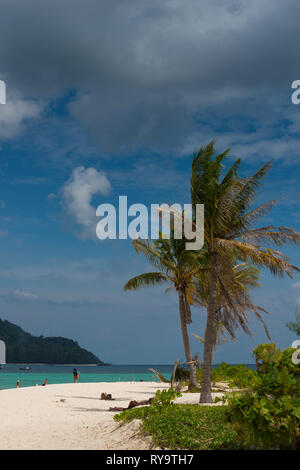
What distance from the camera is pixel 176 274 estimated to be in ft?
69.9

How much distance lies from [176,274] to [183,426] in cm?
1208

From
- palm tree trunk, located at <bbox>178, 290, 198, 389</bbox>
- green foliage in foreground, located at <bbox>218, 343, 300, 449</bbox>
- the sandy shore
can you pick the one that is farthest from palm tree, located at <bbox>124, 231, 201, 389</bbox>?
green foliage in foreground, located at <bbox>218, 343, 300, 449</bbox>

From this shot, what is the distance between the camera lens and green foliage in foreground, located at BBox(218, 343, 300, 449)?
282 inches

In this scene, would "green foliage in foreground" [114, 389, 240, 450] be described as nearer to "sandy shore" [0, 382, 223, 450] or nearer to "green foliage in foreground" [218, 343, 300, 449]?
"sandy shore" [0, 382, 223, 450]

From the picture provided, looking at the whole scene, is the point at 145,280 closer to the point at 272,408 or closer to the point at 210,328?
the point at 210,328

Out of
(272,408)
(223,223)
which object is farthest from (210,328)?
(272,408)

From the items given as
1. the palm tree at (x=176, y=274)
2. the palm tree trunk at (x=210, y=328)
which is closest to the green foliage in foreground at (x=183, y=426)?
the palm tree trunk at (x=210, y=328)

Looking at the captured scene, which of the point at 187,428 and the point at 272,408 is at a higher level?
the point at 272,408

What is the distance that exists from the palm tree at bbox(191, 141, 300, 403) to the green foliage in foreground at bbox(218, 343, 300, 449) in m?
6.94

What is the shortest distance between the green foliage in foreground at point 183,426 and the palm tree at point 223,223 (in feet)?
14.4
